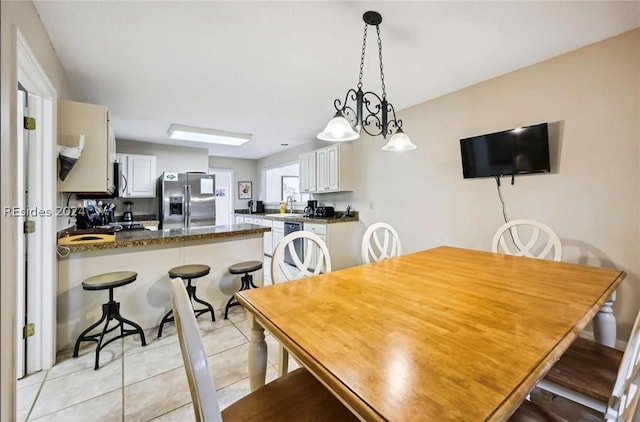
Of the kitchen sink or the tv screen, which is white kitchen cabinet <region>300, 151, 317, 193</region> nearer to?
Result: the tv screen

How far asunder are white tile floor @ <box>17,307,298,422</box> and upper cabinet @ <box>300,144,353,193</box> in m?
2.76

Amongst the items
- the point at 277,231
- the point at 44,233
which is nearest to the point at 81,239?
the point at 44,233

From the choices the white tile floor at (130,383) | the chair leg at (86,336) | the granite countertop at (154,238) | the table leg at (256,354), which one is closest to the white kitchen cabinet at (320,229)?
the granite countertop at (154,238)

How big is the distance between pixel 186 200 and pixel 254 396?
4.66 metres

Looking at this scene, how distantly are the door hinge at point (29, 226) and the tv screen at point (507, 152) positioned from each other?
3.75 metres

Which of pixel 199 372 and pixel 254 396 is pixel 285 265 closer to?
pixel 254 396

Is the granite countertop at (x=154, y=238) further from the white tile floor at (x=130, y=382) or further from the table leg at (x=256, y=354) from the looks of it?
the table leg at (x=256, y=354)

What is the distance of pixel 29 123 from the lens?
1.82 metres

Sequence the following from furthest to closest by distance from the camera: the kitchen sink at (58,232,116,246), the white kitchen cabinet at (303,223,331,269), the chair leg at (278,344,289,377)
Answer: the white kitchen cabinet at (303,223,331,269), the kitchen sink at (58,232,116,246), the chair leg at (278,344,289,377)

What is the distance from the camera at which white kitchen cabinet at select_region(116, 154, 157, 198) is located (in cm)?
485

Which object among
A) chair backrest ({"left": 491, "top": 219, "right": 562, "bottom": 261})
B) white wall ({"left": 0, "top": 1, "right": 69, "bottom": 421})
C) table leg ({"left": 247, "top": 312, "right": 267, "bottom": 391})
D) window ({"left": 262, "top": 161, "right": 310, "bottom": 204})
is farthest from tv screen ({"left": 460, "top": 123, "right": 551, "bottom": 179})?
window ({"left": 262, "top": 161, "right": 310, "bottom": 204})

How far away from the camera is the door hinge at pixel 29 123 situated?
71.3 inches

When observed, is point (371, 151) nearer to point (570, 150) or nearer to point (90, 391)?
point (570, 150)

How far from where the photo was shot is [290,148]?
607cm
